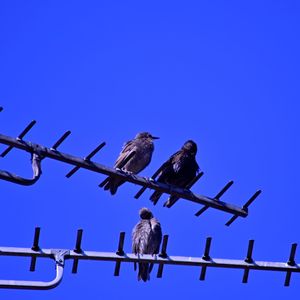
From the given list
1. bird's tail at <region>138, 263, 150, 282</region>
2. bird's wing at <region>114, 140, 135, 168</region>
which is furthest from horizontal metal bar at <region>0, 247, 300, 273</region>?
bird's wing at <region>114, 140, 135, 168</region>

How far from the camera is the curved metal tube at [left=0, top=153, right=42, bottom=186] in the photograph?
5.82m

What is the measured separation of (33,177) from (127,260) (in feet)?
3.24

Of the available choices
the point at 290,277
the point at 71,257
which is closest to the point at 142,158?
the point at 290,277

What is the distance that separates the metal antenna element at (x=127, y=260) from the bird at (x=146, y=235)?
146 inches

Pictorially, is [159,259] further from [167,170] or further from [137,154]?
[137,154]

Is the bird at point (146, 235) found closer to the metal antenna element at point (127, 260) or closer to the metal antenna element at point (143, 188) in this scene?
the metal antenna element at point (143, 188)

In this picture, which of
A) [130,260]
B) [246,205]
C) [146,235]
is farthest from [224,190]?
[146,235]

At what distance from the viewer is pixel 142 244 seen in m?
10.8

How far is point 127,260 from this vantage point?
21.6 ft

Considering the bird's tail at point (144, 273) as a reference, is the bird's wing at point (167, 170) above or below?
above

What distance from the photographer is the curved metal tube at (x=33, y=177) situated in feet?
19.1

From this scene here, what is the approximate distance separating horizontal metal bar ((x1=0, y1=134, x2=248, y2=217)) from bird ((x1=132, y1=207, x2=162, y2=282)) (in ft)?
10.0

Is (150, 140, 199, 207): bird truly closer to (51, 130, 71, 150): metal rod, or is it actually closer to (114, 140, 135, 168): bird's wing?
(114, 140, 135, 168): bird's wing

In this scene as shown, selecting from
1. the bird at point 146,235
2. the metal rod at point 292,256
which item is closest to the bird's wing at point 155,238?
the bird at point 146,235
